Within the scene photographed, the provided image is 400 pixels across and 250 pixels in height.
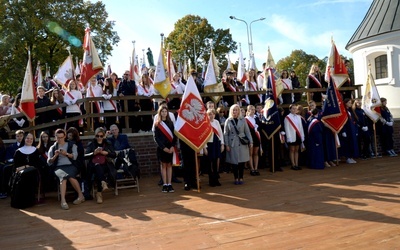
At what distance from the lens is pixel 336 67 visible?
12.6 meters

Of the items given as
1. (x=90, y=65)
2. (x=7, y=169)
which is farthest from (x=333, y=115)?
(x=7, y=169)

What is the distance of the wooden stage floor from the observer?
480 centimetres

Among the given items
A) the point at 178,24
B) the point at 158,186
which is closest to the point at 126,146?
the point at 158,186

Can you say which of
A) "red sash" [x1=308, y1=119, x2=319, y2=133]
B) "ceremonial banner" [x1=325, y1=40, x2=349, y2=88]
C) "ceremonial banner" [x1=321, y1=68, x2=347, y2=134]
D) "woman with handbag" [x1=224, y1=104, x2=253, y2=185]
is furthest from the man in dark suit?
"ceremonial banner" [x1=325, y1=40, x2=349, y2=88]

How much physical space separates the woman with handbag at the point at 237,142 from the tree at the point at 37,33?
2119cm

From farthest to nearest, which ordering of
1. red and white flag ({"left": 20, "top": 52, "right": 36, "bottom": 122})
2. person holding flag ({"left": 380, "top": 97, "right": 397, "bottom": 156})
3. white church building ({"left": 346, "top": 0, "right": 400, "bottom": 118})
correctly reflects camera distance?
white church building ({"left": 346, "top": 0, "right": 400, "bottom": 118}) < person holding flag ({"left": 380, "top": 97, "right": 397, "bottom": 156}) < red and white flag ({"left": 20, "top": 52, "right": 36, "bottom": 122})

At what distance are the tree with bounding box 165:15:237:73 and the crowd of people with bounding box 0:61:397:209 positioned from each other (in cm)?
3510

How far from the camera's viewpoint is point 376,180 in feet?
26.9

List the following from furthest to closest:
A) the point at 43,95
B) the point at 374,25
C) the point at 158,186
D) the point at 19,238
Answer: the point at 374,25 < the point at 43,95 < the point at 158,186 < the point at 19,238

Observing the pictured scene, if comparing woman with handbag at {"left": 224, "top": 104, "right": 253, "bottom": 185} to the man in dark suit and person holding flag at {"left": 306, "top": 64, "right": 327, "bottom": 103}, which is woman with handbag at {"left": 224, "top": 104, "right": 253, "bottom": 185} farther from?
person holding flag at {"left": 306, "top": 64, "right": 327, "bottom": 103}

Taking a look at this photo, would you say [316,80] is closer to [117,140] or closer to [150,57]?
[117,140]

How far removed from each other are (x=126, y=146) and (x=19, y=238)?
11.6ft

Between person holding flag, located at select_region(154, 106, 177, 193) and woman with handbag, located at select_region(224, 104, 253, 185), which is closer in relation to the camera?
person holding flag, located at select_region(154, 106, 177, 193)

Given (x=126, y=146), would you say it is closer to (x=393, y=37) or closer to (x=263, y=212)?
(x=263, y=212)
